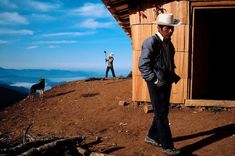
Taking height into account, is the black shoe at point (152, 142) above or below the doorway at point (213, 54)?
below

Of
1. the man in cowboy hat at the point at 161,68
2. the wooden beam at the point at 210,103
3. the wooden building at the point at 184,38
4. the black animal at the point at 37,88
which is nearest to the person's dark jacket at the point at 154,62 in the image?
the man in cowboy hat at the point at 161,68

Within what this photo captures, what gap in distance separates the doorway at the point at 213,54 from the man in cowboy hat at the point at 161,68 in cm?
479

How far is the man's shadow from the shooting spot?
6.72 m

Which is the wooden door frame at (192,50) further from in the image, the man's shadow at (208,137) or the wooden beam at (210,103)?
the man's shadow at (208,137)

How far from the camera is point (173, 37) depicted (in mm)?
10672

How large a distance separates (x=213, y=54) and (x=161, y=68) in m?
10.4

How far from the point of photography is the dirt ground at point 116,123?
23.3 ft

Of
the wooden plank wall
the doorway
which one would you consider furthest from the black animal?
the doorway

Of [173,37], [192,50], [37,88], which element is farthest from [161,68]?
[37,88]

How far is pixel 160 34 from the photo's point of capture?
612 cm

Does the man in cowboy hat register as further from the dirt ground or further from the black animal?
the black animal

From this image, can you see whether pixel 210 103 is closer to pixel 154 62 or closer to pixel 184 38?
pixel 184 38

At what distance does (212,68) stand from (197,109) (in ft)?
18.9

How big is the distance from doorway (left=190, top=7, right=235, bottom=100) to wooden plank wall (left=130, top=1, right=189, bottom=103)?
11.1 inches
